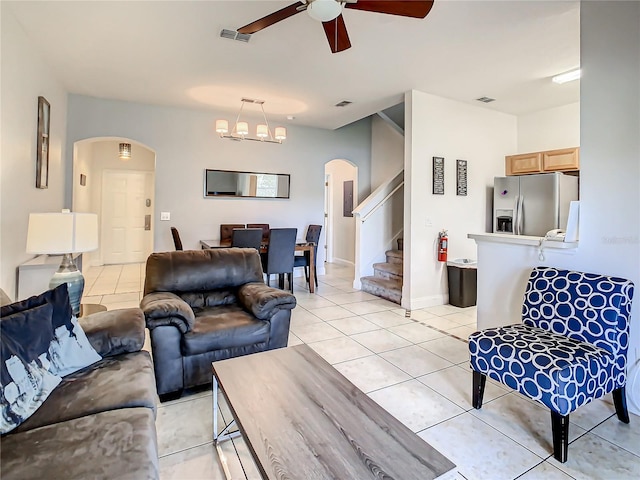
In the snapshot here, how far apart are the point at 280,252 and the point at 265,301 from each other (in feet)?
7.78

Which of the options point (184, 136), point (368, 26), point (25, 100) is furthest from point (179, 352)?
point (184, 136)

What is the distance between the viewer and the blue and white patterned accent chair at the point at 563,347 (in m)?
1.73

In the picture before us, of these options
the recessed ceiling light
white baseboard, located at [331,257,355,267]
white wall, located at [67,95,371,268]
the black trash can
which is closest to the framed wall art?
white wall, located at [67,95,371,268]

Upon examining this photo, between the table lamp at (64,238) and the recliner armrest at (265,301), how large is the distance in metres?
1.11

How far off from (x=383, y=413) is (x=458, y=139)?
4.24 meters

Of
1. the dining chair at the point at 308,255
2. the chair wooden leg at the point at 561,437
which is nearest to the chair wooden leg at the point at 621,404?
the chair wooden leg at the point at 561,437

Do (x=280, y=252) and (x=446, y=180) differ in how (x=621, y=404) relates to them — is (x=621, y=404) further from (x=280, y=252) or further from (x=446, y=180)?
(x=280, y=252)

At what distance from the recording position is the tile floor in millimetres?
1686

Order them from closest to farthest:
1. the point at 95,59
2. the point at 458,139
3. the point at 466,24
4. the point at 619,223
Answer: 1. the point at 619,223
2. the point at 466,24
3. the point at 95,59
4. the point at 458,139

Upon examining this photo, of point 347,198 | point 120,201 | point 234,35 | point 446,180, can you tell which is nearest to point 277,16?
point 234,35

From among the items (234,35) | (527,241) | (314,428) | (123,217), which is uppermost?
(234,35)

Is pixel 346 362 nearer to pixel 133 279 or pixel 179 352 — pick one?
pixel 179 352

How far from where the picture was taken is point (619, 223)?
223cm

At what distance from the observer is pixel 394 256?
5457mm
